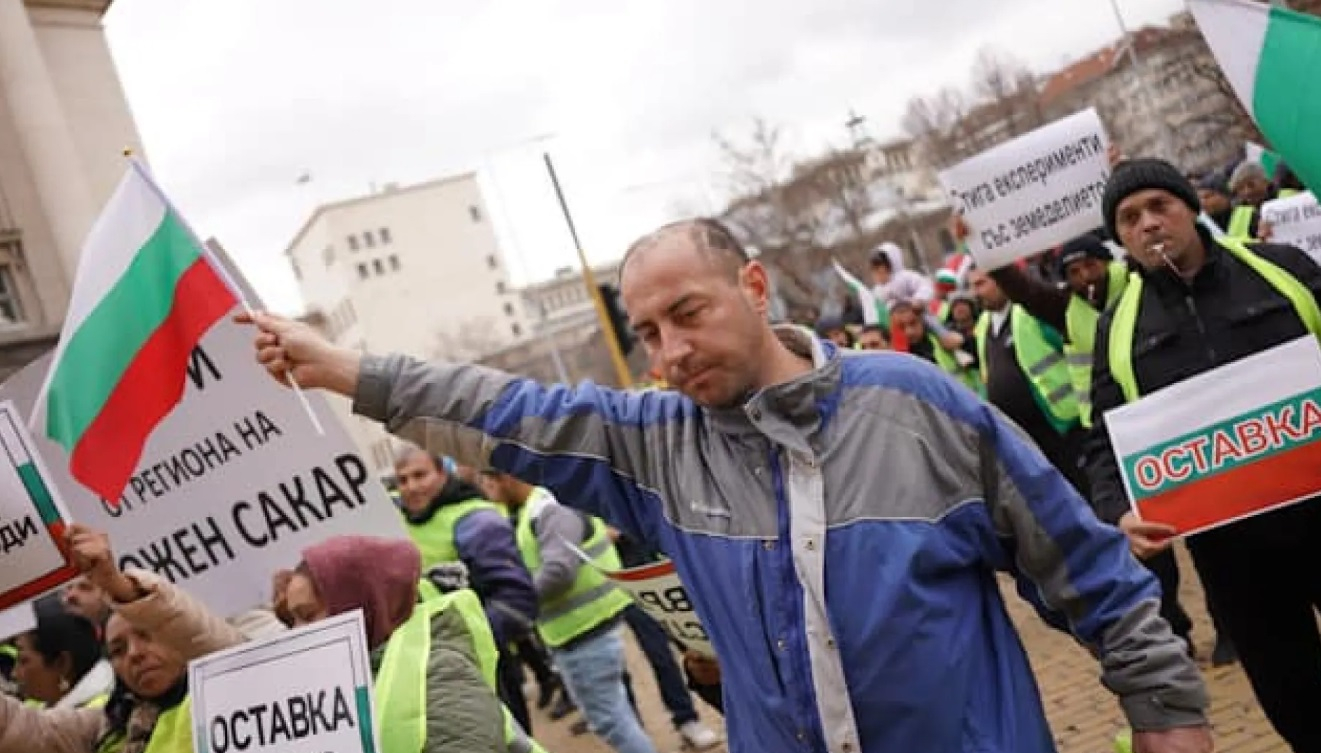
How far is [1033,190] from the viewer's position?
5637 mm

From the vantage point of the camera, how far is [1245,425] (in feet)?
10.3

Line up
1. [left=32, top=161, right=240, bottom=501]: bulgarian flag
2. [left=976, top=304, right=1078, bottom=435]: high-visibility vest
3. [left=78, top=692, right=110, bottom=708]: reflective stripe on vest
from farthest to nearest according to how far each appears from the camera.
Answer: [left=976, top=304, right=1078, bottom=435]: high-visibility vest < [left=78, top=692, right=110, bottom=708]: reflective stripe on vest < [left=32, top=161, right=240, bottom=501]: bulgarian flag

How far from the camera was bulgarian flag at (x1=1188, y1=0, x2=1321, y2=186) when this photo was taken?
3164 millimetres

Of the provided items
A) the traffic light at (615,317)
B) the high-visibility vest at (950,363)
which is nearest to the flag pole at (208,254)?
the high-visibility vest at (950,363)

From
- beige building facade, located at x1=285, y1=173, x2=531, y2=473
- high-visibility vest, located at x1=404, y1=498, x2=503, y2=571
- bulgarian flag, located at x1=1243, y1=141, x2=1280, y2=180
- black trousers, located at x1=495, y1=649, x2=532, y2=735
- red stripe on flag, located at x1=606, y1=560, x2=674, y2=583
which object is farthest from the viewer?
beige building facade, located at x1=285, y1=173, x2=531, y2=473

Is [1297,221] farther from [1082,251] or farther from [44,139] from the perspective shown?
[44,139]

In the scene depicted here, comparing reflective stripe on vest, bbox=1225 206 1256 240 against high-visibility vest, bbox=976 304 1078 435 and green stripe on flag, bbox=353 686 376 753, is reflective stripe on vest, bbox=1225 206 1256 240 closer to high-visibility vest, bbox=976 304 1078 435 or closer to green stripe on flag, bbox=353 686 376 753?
high-visibility vest, bbox=976 304 1078 435

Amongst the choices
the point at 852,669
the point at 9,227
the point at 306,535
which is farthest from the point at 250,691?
the point at 9,227

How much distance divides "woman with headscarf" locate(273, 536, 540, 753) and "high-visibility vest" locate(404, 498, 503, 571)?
2.34m

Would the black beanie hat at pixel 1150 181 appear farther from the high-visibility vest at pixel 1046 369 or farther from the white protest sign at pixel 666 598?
the high-visibility vest at pixel 1046 369

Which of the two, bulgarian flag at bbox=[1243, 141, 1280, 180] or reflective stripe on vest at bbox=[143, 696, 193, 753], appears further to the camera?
bulgarian flag at bbox=[1243, 141, 1280, 180]

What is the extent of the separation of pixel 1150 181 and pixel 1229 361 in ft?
1.84

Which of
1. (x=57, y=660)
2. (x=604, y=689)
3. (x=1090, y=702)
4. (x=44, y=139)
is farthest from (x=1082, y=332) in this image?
(x=44, y=139)

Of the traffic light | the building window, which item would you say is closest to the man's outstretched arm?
the traffic light
